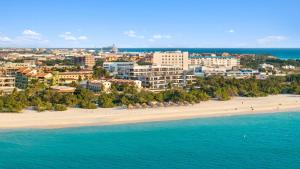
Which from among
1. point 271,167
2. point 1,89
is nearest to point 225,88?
point 1,89

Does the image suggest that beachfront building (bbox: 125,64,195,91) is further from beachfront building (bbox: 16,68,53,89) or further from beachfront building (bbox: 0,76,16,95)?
beachfront building (bbox: 0,76,16,95)

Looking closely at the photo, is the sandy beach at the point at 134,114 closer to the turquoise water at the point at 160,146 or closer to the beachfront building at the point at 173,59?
the turquoise water at the point at 160,146

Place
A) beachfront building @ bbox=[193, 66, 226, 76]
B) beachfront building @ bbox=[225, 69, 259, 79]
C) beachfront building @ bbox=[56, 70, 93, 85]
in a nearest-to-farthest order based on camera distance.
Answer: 1. beachfront building @ bbox=[56, 70, 93, 85]
2. beachfront building @ bbox=[225, 69, 259, 79]
3. beachfront building @ bbox=[193, 66, 226, 76]

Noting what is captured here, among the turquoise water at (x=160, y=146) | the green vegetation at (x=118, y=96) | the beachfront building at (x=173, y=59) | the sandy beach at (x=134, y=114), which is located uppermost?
the beachfront building at (x=173, y=59)

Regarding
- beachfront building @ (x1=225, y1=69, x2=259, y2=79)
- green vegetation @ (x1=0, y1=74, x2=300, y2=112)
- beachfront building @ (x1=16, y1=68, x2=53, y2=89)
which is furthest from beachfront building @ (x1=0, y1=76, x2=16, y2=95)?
beachfront building @ (x1=225, y1=69, x2=259, y2=79)

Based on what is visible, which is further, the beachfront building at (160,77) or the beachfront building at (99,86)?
the beachfront building at (160,77)

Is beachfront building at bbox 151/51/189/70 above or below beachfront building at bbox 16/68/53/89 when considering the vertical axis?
above

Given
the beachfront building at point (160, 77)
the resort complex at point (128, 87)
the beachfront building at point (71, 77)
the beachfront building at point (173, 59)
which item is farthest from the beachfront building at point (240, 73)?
the beachfront building at point (71, 77)
